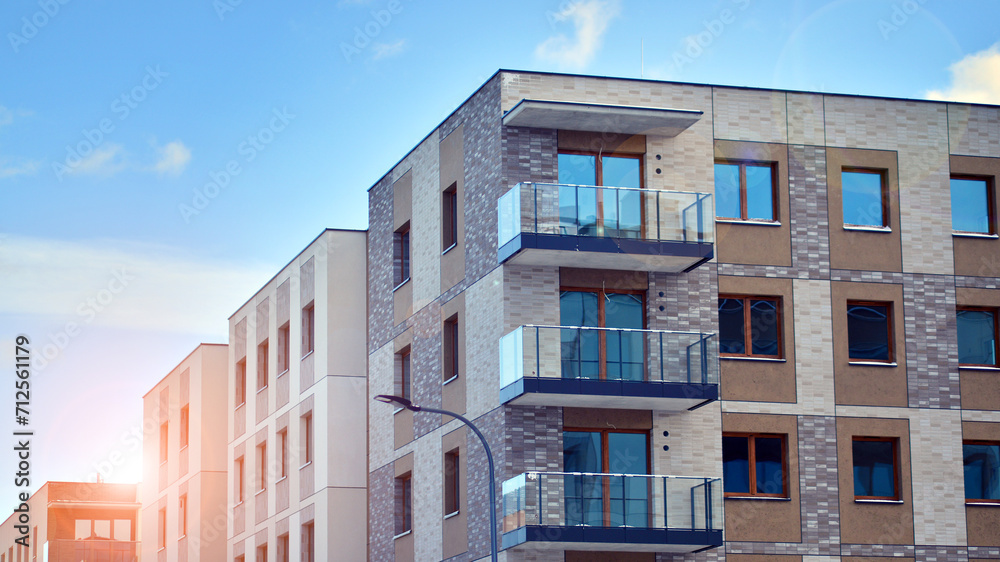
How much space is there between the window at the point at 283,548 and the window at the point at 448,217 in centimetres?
1136

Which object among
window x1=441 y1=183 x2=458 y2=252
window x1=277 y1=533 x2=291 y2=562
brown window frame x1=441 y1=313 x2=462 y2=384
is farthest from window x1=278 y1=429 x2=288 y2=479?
window x1=441 y1=183 x2=458 y2=252

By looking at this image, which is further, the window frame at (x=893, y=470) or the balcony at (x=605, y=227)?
the window frame at (x=893, y=470)

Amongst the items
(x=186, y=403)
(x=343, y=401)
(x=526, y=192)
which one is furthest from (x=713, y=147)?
(x=186, y=403)

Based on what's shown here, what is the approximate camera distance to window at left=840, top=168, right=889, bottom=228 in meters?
29.6

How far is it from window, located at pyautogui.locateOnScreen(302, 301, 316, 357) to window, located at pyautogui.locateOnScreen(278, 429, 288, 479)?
2701 mm

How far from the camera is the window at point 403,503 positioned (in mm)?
33156

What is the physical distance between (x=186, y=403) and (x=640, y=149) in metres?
24.4

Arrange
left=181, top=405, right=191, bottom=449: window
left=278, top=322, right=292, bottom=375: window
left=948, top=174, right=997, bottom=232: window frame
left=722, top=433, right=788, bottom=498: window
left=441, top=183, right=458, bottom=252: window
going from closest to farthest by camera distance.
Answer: left=722, top=433, right=788, bottom=498: window, left=948, top=174, right=997, bottom=232: window frame, left=441, top=183, right=458, bottom=252: window, left=278, top=322, right=292, bottom=375: window, left=181, top=405, right=191, bottom=449: window

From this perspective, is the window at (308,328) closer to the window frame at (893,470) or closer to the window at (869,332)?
the window at (869,332)

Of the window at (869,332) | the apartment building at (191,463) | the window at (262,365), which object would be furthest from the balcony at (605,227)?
the apartment building at (191,463)

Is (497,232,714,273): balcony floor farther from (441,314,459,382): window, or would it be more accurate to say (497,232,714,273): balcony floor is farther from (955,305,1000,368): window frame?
Result: (955,305,1000,368): window frame

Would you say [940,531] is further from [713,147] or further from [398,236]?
[398,236]

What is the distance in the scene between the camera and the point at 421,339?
32.4 m

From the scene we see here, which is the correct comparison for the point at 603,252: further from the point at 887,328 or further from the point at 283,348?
the point at 283,348
